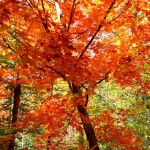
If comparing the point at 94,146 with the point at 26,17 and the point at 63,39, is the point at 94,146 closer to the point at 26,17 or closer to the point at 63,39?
the point at 63,39

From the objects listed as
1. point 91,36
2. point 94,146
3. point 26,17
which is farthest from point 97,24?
point 94,146

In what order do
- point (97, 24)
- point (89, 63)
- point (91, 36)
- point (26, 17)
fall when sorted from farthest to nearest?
point (89, 63) < point (91, 36) < point (97, 24) < point (26, 17)

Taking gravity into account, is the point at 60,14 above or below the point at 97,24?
above

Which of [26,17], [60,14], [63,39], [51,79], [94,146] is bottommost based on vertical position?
[94,146]

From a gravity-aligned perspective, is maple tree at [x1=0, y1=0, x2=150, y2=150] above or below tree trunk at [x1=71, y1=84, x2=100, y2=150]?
above

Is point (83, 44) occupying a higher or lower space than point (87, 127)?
higher

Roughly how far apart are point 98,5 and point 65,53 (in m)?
1.39

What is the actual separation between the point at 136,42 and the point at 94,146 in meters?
2.48

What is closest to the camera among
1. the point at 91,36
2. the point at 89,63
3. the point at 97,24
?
the point at 97,24

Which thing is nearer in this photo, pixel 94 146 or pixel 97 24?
pixel 97 24

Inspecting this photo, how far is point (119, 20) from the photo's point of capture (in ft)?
16.3

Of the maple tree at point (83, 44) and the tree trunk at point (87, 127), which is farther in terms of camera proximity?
the tree trunk at point (87, 127)

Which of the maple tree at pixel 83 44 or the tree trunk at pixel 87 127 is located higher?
the maple tree at pixel 83 44

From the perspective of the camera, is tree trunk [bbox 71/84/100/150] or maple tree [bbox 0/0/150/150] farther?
tree trunk [bbox 71/84/100/150]
